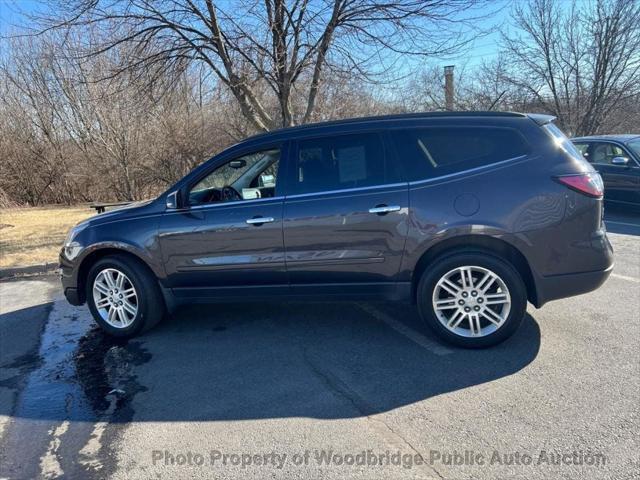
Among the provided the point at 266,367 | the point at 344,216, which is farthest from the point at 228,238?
the point at 266,367

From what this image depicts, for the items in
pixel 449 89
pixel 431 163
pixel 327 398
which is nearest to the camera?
pixel 327 398

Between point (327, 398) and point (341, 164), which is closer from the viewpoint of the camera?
point (327, 398)

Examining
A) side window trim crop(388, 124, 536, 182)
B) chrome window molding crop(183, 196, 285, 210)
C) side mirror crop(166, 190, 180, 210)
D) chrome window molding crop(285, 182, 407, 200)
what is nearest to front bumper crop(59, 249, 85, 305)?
side mirror crop(166, 190, 180, 210)

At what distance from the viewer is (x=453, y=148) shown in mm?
3926

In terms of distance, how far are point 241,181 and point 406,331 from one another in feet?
7.03

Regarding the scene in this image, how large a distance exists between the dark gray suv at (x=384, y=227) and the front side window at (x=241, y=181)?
0.07 ft

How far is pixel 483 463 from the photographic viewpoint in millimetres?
2539

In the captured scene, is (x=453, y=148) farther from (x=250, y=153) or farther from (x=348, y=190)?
(x=250, y=153)

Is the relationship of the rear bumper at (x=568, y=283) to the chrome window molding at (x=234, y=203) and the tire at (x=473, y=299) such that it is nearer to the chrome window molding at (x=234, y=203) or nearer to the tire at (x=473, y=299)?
the tire at (x=473, y=299)

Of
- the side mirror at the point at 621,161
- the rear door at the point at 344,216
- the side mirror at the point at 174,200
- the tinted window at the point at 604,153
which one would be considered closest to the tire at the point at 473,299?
the rear door at the point at 344,216

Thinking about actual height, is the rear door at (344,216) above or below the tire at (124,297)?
above

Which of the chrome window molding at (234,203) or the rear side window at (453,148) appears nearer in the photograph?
the rear side window at (453,148)

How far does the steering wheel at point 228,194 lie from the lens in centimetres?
443

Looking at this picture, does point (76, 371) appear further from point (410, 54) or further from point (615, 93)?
point (615, 93)
